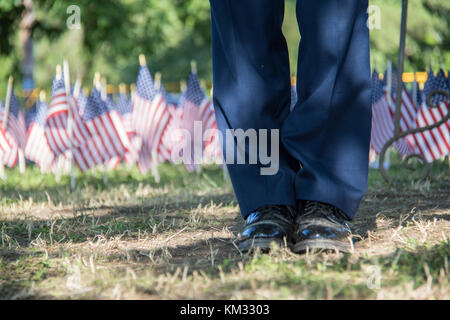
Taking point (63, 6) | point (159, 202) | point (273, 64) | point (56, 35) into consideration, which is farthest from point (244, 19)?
point (56, 35)

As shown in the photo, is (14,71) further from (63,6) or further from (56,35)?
(63,6)

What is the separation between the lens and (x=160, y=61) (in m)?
35.3

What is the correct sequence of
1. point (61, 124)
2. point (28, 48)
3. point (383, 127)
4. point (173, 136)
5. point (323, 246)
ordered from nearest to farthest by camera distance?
point (323, 246) → point (61, 124) → point (173, 136) → point (383, 127) → point (28, 48)

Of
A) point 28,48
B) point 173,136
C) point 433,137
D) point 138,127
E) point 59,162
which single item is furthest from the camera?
point 28,48

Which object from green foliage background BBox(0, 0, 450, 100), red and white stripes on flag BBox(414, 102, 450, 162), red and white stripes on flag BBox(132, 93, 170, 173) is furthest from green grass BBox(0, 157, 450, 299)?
green foliage background BBox(0, 0, 450, 100)

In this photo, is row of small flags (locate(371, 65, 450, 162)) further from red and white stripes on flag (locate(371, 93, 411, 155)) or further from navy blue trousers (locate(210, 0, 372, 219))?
navy blue trousers (locate(210, 0, 372, 219))

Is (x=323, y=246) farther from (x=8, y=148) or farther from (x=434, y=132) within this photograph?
(x=8, y=148)

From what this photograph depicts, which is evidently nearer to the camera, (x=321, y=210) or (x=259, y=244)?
(x=259, y=244)

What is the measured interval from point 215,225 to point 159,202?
3.70 ft

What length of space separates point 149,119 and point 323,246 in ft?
18.2

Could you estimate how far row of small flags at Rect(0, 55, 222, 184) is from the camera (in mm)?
6863

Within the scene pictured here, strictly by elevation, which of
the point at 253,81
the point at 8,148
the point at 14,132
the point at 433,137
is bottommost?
the point at 8,148

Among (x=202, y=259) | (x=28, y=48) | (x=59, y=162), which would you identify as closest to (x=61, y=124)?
(x=59, y=162)

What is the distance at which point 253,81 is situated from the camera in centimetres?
236
